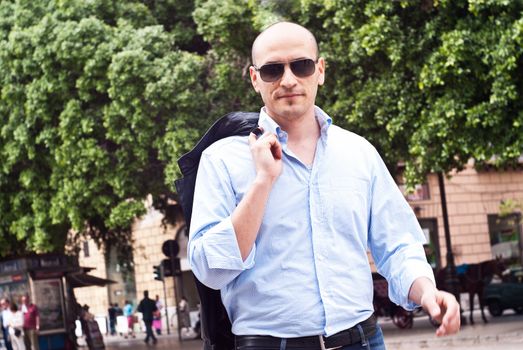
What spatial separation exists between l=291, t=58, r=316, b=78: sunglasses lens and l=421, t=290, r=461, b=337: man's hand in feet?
2.70

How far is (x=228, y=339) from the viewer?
3584 mm

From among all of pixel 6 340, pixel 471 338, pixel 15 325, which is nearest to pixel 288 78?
pixel 471 338

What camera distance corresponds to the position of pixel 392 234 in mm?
3516

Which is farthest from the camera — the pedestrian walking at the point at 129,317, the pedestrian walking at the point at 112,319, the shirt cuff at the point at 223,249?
the pedestrian walking at the point at 112,319

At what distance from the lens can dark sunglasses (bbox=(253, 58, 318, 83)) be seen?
3.48 m

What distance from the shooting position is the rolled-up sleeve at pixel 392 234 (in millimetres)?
3447

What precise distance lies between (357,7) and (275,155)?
18.1 metres

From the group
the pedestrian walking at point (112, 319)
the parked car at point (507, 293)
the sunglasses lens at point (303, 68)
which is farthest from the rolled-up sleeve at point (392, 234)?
the pedestrian walking at point (112, 319)

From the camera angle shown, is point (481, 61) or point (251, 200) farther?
point (481, 61)

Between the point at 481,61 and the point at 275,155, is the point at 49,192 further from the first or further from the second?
the point at 275,155

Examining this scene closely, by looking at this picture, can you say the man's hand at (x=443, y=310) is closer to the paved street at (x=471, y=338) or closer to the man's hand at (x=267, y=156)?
the man's hand at (x=267, y=156)

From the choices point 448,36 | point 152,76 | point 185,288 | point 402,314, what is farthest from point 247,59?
point 185,288

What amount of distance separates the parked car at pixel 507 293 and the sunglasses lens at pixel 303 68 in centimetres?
2558

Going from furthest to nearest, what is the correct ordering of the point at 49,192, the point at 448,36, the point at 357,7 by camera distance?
the point at 49,192, the point at 357,7, the point at 448,36
